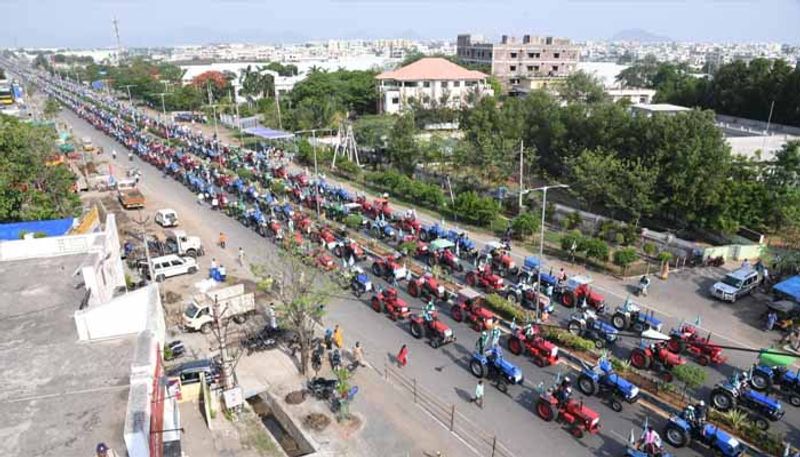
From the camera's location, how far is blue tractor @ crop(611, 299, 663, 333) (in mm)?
18625

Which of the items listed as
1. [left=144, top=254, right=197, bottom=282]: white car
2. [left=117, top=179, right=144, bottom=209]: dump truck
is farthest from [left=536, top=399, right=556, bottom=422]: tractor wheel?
[left=117, top=179, right=144, bottom=209]: dump truck

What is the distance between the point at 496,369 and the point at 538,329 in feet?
8.88

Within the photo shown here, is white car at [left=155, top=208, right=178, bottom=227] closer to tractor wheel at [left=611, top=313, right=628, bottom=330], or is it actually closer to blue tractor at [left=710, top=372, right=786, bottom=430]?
tractor wheel at [left=611, top=313, right=628, bottom=330]

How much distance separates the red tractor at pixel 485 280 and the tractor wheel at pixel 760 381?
8.66m

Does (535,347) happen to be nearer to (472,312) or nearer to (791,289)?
(472,312)

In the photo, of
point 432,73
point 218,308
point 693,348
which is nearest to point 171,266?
point 218,308

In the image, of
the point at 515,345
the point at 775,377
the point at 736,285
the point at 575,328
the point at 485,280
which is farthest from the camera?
the point at 736,285

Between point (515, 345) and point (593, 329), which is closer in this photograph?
point (515, 345)

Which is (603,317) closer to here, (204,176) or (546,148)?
(546,148)

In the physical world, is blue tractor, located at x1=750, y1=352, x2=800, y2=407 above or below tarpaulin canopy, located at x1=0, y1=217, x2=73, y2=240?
below

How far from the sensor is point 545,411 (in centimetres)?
1456

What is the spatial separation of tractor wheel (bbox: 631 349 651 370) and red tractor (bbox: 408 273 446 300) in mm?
7106

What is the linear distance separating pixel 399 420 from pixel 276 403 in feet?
11.8

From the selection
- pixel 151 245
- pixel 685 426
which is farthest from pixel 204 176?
pixel 685 426
